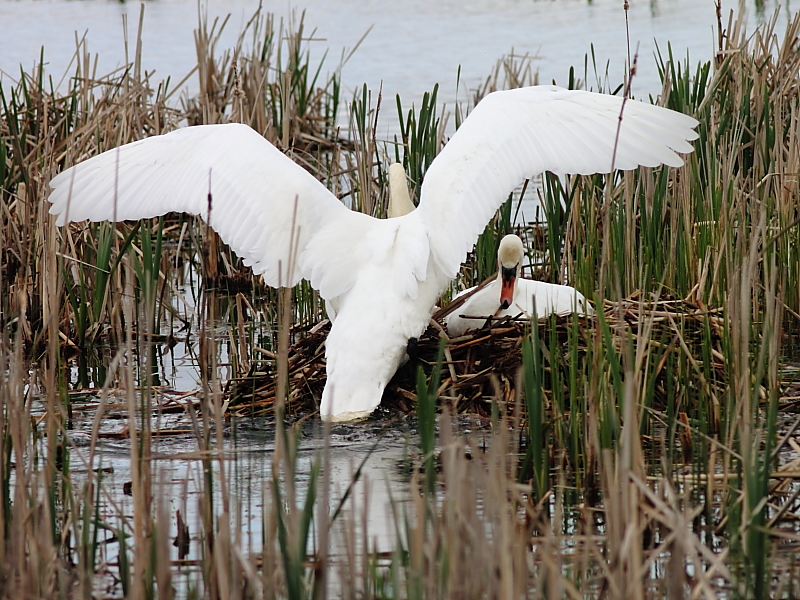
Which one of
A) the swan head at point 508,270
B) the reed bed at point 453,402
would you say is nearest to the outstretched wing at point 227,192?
the reed bed at point 453,402

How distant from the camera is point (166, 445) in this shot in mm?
4980

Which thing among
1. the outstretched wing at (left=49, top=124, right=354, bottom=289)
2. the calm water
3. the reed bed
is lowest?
the reed bed

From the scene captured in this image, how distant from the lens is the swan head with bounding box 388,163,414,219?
6297 mm

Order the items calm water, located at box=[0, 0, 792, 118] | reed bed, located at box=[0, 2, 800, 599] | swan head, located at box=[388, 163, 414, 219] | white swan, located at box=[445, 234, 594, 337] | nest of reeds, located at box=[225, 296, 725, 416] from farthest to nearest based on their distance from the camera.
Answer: calm water, located at box=[0, 0, 792, 118], swan head, located at box=[388, 163, 414, 219], white swan, located at box=[445, 234, 594, 337], nest of reeds, located at box=[225, 296, 725, 416], reed bed, located at box=[0, 2, 800, 599]

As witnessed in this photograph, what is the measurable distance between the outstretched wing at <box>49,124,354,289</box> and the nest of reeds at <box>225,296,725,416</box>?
1.46 ft

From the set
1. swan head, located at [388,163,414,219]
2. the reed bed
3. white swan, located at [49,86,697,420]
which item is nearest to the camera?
the reed bed

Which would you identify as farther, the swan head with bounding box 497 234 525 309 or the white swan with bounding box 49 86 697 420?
the swan head with bounding box 497 234 525 309

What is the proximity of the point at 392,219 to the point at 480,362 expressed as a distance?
0.82m

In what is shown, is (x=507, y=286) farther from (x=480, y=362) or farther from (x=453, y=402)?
(x=453, y=402)

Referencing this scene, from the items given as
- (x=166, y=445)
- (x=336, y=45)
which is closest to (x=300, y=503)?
(x=166, y=445)

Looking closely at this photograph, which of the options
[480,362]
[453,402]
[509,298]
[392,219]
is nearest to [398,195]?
[392,219]

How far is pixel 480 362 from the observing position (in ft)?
17.8

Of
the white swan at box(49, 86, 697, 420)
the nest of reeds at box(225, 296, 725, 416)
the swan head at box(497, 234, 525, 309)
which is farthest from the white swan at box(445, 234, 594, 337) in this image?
the white swan at box(49, 86, 697, 420)

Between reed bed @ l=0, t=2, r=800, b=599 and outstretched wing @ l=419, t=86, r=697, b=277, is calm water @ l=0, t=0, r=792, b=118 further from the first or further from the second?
outstretched wing @ l=419, t=86, r=697, b=277
